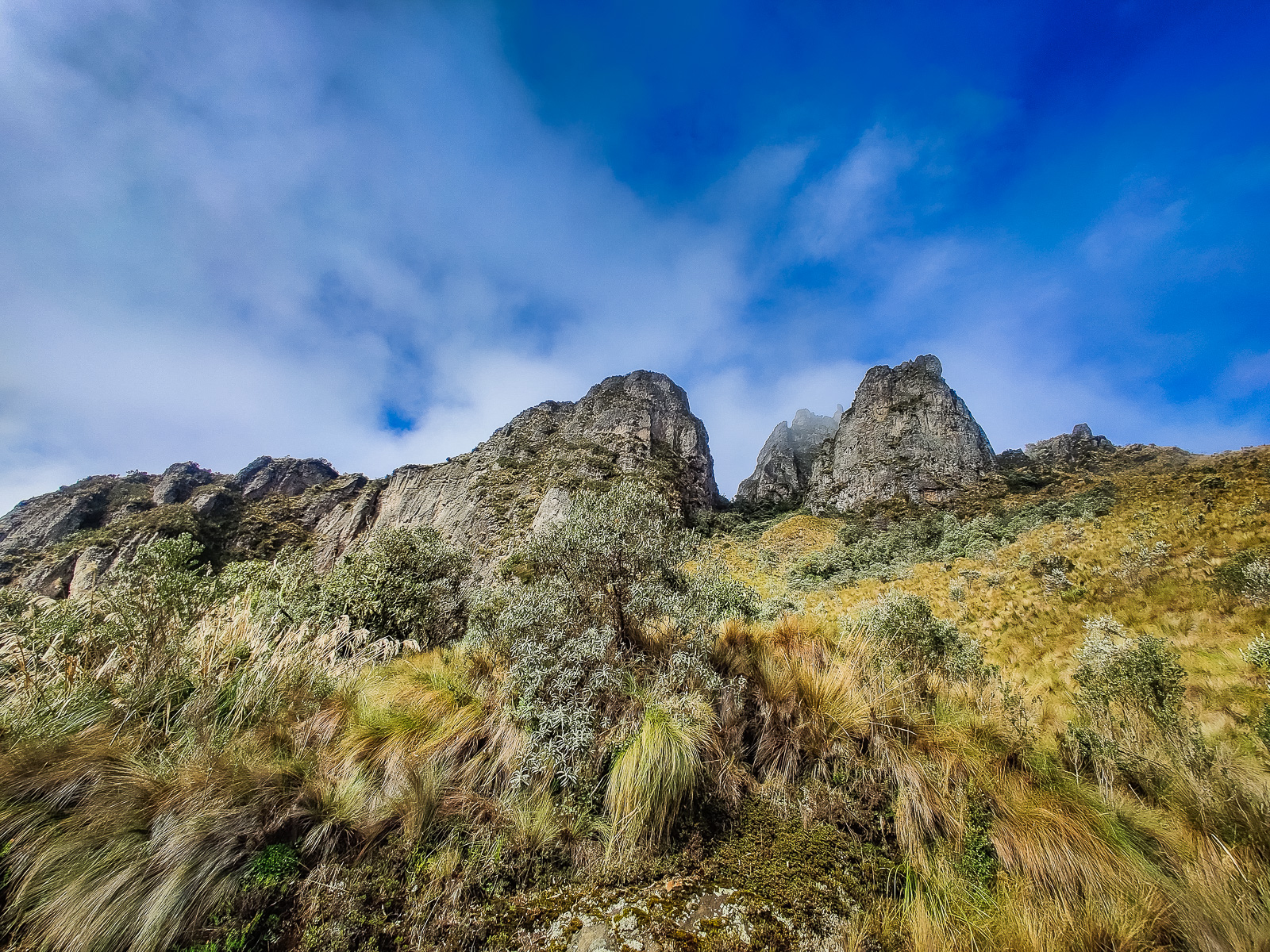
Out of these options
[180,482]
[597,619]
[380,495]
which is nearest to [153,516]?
[180,482]

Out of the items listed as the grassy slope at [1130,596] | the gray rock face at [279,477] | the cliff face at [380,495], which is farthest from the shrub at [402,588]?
the gray rock face at [279,477]

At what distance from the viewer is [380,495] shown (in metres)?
80.1

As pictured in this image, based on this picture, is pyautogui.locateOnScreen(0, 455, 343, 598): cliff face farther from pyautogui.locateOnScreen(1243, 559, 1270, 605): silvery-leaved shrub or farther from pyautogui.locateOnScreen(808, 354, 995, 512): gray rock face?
pyautogui.locateOnScreen(808, 354, 995, 512): gray rock face

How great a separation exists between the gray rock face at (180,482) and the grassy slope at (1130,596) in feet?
388

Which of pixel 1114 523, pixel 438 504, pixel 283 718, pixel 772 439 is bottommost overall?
pixel 283 718

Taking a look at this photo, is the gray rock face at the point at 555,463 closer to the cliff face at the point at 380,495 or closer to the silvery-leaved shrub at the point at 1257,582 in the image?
the cliff face at the point at 380,495

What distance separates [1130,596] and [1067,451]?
99505 mm

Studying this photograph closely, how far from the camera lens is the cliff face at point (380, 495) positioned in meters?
60.2

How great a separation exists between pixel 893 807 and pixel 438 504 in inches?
2897

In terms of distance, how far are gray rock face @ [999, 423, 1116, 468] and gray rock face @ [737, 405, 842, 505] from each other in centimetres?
3221

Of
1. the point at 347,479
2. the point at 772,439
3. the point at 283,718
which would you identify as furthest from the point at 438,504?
the point at 772,439

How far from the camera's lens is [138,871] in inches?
82.5

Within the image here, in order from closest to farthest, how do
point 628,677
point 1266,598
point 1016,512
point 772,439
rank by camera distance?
point 628,677 → point 1266,598 → point 1016,512 → point 772,439

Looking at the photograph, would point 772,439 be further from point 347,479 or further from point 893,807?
point 893,807
